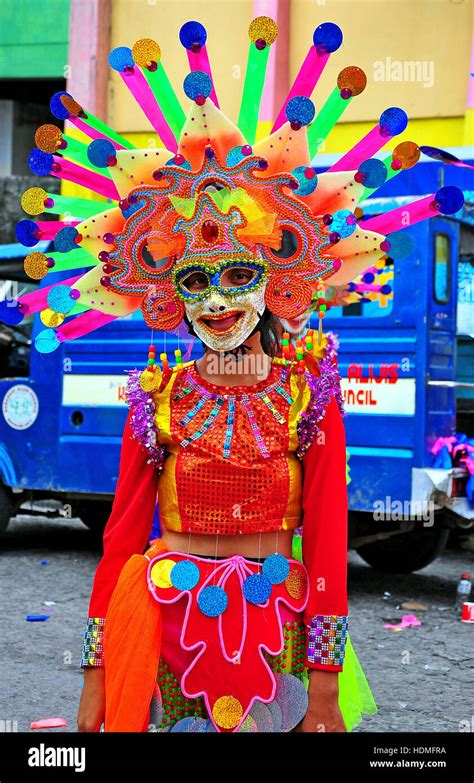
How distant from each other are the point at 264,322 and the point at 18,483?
5948 mm

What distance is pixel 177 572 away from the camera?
2.49 metres

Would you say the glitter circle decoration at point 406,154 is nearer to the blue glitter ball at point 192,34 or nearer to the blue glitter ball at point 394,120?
→ the blue glitter ball at point 394,120

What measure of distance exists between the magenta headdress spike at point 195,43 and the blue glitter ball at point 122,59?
0.45 feet

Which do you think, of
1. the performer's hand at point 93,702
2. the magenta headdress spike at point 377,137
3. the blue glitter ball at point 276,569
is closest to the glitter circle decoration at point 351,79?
the magenta headdress spike at point 377,137

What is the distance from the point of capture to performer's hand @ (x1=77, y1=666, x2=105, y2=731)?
99.3 inches

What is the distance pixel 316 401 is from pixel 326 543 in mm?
359

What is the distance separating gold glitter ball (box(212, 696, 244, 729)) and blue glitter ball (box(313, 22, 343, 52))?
1590mm

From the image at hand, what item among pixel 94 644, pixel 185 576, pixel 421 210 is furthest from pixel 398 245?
pixel 94 644

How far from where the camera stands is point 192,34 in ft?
8.23

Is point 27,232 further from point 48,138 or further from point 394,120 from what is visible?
point 394,120

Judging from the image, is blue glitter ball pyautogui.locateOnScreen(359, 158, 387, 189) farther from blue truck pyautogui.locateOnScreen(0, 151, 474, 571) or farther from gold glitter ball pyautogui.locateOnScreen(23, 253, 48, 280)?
blue truck pyautogui.locateOnScreen(0, 151, 474, 571)

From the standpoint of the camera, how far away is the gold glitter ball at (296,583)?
99.9 inches

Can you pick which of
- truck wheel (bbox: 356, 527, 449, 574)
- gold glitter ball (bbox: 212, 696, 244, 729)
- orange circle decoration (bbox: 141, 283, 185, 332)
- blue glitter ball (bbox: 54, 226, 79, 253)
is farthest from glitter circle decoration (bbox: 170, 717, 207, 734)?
truck wheel (bbox: 356, 527, 449, 574)
